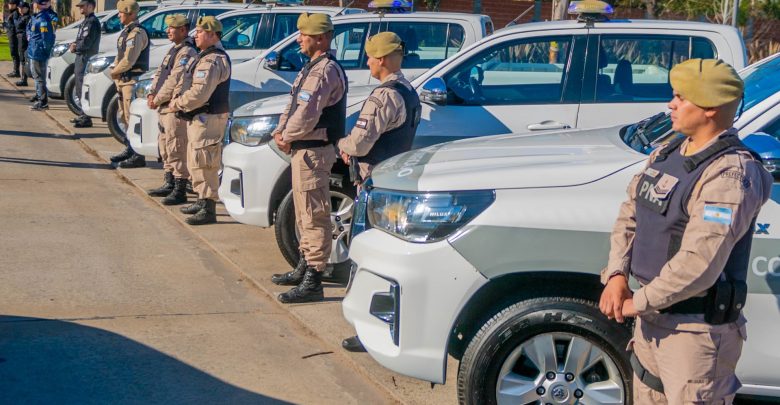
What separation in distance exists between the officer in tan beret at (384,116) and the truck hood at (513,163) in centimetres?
83

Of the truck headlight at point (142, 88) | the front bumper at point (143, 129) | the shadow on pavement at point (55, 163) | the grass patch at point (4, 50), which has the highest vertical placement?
the truck headlight at point (142, 88)

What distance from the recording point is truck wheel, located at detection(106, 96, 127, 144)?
1262 centimetres

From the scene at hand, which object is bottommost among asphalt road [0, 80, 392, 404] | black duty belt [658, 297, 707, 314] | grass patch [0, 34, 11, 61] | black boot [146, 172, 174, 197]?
grass patch [0, 34, 11, 61]

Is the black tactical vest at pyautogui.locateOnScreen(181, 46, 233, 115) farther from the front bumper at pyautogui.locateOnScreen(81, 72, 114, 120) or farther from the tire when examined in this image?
the tire

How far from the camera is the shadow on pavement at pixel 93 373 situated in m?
4.95

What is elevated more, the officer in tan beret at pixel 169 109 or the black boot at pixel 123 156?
the officer in tan beret at pixel 169 109

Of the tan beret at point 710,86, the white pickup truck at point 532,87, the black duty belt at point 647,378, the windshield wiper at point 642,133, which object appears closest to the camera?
the tan beret at point 710,86

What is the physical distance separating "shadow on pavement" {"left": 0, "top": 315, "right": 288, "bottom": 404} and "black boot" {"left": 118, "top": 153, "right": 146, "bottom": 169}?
222 inches

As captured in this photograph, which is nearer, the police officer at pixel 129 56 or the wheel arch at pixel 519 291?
the wheel arch at pixel 519 291

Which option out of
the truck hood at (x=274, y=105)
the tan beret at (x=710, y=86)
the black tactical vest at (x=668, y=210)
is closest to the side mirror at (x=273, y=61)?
the truck hood at (x=274, y=105)

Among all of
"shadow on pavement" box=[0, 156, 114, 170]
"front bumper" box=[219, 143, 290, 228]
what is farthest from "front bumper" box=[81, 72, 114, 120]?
"front bumper" box=[219, 143, 290, 228]

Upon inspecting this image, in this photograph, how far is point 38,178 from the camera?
10.7 m

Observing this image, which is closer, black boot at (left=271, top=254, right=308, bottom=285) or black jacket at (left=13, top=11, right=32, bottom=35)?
black boot at (left=271, top=254, right=308, bottom=285)

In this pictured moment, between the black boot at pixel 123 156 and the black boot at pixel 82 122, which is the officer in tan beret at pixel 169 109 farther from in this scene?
the black boot at pixel 82 122
